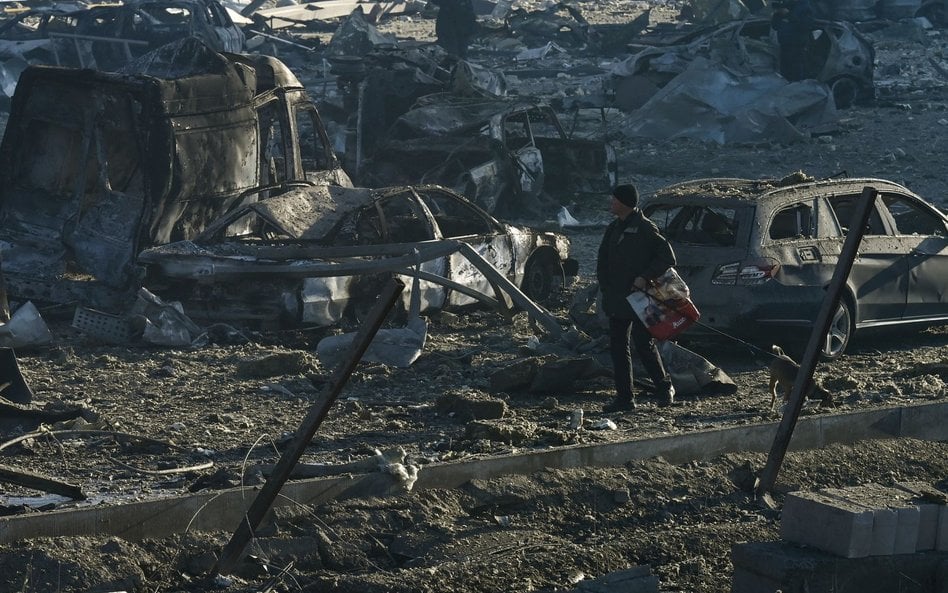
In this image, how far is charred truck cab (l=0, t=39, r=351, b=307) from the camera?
1268 centimetres

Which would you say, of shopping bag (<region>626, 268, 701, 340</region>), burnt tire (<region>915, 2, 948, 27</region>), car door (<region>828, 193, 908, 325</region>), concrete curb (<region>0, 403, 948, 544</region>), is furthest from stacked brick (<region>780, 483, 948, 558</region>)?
burnt tire (<region>915, 2, 948, 27</region>)

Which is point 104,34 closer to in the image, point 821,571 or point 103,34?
point 103,34

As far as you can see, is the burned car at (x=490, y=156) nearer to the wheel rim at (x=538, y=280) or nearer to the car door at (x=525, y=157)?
the car door at (x=525, y=157)

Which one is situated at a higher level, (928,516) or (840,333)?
(928,516)

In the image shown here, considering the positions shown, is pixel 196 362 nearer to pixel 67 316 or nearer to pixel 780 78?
pixel 67 316

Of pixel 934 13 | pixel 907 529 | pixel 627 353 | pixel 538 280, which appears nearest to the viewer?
pixel 907 529

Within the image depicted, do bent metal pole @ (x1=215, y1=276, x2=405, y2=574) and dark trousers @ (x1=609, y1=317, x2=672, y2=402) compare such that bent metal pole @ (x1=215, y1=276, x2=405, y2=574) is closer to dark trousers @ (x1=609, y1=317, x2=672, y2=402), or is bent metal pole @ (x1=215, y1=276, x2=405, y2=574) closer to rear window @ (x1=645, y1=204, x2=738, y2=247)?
dark trousers @ (x1=609, y1=317, x2=672, y2=402)

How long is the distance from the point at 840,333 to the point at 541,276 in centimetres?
347

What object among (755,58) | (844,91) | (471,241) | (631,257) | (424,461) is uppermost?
(755,58)

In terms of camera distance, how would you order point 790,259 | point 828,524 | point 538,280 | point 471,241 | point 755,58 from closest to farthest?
1. point 828,524
2. point 790,259
3. point 471,241
4. point 538,280
5. point 755,58

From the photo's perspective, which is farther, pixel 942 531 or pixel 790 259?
pixel 790 259

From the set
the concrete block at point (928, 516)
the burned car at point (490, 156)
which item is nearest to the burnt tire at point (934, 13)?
the burned car at point (490, 156)

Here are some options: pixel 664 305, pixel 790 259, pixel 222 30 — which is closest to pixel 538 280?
pixel 790 259

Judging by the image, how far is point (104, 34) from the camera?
2911cm
